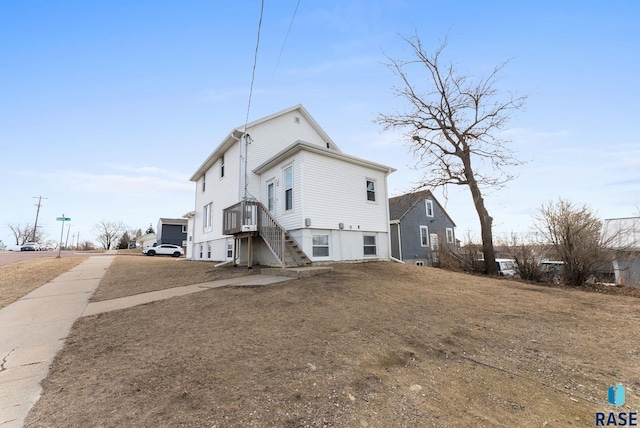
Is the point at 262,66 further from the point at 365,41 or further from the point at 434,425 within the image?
the point at 434,425

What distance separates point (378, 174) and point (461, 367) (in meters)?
11.8

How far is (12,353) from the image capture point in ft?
13.2

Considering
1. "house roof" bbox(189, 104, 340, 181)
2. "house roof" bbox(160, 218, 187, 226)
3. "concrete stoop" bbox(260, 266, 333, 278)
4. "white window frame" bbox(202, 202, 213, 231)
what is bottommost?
"concrete stoop" bbox(260, 266, 333, 278)

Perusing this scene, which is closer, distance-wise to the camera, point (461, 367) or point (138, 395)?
point (138, 395)

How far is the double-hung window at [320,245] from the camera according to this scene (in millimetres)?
11672

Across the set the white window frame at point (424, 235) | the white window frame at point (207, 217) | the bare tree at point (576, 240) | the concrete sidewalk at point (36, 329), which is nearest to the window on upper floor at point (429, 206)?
the white window frame at point (424, 235)

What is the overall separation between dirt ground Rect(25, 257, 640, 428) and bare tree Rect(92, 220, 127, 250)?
85.3m

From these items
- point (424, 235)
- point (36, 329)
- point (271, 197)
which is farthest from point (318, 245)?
point (424, 235)

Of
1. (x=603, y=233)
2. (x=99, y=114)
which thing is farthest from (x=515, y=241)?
(x=99, y=114)

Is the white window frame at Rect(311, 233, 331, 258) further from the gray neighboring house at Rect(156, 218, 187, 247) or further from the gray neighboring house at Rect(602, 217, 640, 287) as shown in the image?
the gray neighboring house at Rect(156, 218, 187, 247)

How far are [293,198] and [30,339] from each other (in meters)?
8.57

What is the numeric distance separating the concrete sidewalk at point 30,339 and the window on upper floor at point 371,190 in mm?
11445

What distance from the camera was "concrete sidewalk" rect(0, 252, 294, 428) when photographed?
2855mm

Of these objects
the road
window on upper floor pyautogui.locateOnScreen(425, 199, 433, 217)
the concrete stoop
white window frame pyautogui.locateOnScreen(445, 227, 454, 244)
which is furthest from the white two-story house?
the road
